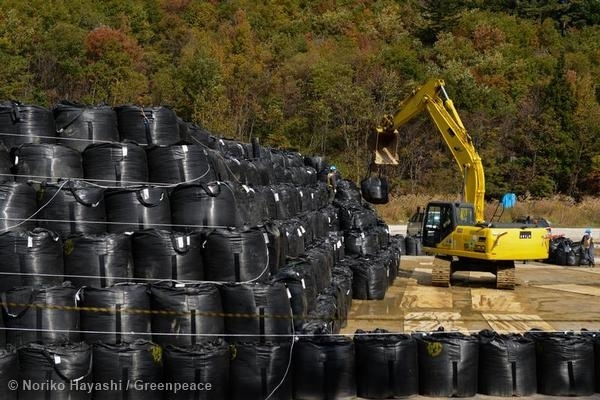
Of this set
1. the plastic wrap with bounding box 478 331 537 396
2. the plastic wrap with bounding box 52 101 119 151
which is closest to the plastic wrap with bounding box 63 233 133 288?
the plastic wrap with bounding box 52 101 119 151

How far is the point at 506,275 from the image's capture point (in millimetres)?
18781

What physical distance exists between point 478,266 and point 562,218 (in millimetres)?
24820

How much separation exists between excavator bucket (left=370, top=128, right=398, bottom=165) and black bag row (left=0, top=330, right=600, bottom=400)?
443 inches

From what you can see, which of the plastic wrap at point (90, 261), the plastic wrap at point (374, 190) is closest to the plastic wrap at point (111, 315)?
the plastic wrap at point (90, 261)

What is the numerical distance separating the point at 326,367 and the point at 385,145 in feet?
40.6

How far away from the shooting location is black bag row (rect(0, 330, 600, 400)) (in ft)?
28.8

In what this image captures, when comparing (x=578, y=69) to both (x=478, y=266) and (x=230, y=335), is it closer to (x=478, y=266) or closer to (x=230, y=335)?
(x=478, y=266)

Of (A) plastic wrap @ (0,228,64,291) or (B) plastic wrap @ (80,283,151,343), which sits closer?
(B) plastic wrap @ (80,283,151,343)

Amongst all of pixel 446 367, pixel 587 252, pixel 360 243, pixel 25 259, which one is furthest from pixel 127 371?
pixel 587 252

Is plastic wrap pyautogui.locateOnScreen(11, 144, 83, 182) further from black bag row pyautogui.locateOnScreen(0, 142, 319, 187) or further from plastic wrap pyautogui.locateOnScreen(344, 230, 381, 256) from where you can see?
plastic wrap pyautogui.locateOnScreen(344, 230, 381, 256)

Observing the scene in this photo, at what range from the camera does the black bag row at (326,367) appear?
8781 millimetres

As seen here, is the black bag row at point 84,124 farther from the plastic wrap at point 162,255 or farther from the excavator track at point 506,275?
the excavator track at point 506,275

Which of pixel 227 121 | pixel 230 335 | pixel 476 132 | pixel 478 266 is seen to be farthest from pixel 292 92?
pixel 230 335

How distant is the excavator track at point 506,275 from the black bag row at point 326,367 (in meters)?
8.59
